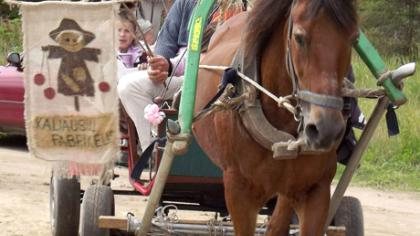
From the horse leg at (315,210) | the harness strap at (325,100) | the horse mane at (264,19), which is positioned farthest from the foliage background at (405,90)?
the horse leg at (315,210)

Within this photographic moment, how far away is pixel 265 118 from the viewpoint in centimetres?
471

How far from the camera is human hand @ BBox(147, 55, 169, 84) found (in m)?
5.68

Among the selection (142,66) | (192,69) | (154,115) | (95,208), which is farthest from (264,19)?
(95,208)

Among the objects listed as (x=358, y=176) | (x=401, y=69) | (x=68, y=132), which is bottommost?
(x=358, y=176)

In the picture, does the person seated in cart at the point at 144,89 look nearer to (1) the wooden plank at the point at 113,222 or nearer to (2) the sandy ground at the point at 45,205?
(1) the wooden plank at the point at 113,222

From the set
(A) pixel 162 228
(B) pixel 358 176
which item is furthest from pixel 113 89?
(B) pixel 358 176

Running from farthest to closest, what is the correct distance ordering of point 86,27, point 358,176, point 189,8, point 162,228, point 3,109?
point 3,109, point 358,176, point 189,8, point 162,228, point 86,27

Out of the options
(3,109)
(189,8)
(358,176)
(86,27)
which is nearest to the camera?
(86,27)

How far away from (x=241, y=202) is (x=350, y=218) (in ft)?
4.27

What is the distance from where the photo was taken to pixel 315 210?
4.81 meters

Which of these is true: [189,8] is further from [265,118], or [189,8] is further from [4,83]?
[4,83]

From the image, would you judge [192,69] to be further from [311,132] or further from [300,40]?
[311,132]

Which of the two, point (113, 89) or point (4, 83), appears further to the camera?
point (4, 83)

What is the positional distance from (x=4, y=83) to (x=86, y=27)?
24.1 ft
